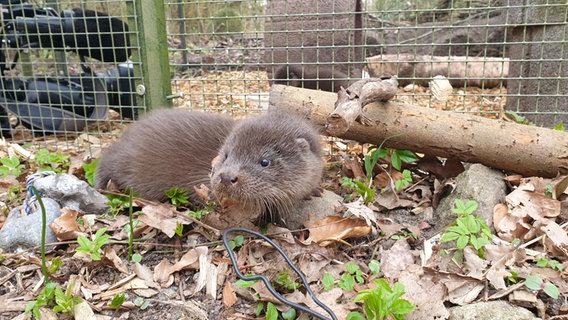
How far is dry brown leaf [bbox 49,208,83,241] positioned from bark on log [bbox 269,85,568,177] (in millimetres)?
2091

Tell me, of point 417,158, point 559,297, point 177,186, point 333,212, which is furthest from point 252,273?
point 417,158

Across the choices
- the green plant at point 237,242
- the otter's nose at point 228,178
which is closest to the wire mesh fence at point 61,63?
the otter's nose at point 228,178

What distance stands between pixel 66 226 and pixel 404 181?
2395 mm

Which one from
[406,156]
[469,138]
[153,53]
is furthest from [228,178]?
[153,53]

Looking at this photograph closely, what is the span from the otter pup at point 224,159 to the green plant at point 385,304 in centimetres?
101

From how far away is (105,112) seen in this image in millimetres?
6297

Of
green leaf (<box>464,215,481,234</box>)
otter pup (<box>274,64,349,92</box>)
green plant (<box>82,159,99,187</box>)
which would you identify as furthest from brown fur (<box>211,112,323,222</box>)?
otter pup (<box>274,64,349,92</box>)

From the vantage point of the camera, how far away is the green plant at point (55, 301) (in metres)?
2.25

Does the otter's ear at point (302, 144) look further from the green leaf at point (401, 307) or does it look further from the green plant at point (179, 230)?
the green leaf at point (401, 307)

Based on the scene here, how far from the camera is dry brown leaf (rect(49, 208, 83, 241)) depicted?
291 centimetres

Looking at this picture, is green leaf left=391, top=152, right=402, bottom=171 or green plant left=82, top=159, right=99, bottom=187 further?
green plant left=82, top=159, right=99, bottom=187

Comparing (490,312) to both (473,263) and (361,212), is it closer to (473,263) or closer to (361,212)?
(473,263)

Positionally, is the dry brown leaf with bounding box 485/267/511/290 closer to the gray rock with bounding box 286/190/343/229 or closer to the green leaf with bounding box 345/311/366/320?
the green leaf with bounding box 345/311/366/320

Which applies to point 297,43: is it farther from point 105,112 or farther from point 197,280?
point 197,280
